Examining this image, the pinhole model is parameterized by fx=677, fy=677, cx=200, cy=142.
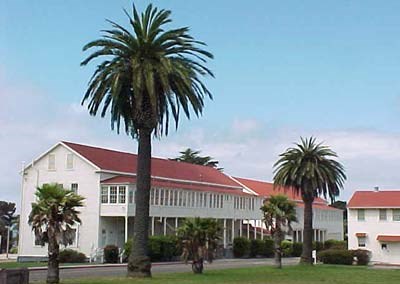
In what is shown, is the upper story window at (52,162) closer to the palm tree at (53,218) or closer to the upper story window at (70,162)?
the upper story window at (70,162)

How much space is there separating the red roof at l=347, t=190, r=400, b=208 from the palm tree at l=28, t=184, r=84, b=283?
47963 millimetres

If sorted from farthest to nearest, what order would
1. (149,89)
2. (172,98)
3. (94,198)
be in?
(94,198) < (172,98) < (149,89)

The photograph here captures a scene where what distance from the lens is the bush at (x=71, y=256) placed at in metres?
60.9

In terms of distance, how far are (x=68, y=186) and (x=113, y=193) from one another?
18.1ft

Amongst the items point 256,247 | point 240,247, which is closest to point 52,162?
point 240,247

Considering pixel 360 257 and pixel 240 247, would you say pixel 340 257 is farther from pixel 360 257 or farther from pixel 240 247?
pixel 240 247

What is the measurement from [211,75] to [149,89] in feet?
14.2

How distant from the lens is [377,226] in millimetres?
70125

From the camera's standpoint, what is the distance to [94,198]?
65000mm

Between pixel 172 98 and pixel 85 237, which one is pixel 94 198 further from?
pixel 172 98

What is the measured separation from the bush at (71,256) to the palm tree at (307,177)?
19950mm

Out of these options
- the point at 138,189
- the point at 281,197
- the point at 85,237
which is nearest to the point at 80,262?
the point at 85,237

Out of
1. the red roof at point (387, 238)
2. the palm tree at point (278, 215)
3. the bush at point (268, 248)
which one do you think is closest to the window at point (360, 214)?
the red roof at point (387, 238)

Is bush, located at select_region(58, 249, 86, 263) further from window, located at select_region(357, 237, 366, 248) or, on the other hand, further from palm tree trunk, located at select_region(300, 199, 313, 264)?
window, located at select_region(357, 237, 366, 248)
